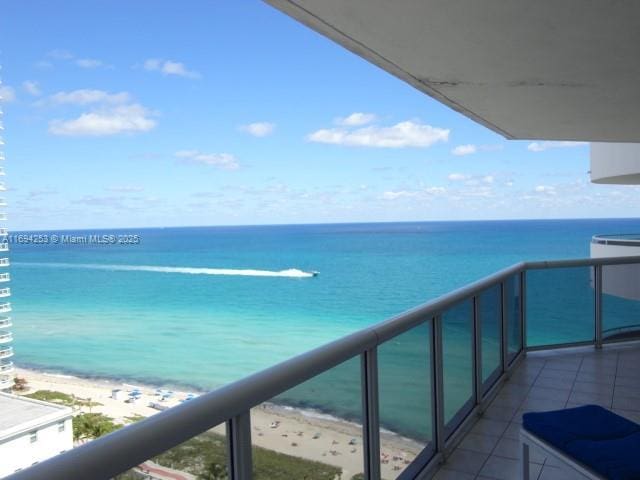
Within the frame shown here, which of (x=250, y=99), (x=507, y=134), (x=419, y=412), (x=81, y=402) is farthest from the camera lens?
(x=250, y=99)

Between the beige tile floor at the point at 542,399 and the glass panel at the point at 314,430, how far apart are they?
1.19 metres

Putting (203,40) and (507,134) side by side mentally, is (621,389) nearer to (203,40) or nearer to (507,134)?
(507,134)

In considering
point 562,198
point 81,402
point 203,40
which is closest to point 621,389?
point 81,402

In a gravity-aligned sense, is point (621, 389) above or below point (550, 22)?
below

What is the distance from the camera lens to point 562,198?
3939 inches

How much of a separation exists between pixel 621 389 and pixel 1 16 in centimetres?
8027

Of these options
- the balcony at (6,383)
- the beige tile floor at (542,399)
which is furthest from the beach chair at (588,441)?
the balcony at (6,383)

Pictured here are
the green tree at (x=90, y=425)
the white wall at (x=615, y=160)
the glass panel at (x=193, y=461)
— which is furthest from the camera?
the green tree at (x=90, y=425)

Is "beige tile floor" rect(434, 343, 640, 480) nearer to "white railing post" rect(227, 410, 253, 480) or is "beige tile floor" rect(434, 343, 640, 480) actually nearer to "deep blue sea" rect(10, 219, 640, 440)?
"deep blue sea" rect(10, 219, 640, 440)

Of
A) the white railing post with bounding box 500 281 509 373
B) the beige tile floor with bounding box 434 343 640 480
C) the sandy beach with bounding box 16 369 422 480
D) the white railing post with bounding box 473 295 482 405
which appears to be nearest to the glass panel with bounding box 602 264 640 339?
the beige tile floor with bounding box 434 343 640 480

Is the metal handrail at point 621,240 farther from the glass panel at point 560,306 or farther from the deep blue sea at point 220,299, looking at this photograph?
the deep blue sea at point 220,299

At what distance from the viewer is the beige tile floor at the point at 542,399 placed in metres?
→ 3.33

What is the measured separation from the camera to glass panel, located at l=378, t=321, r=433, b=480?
2.69 metres

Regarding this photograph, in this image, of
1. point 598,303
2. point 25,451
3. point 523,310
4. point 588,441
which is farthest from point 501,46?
point 25,451
